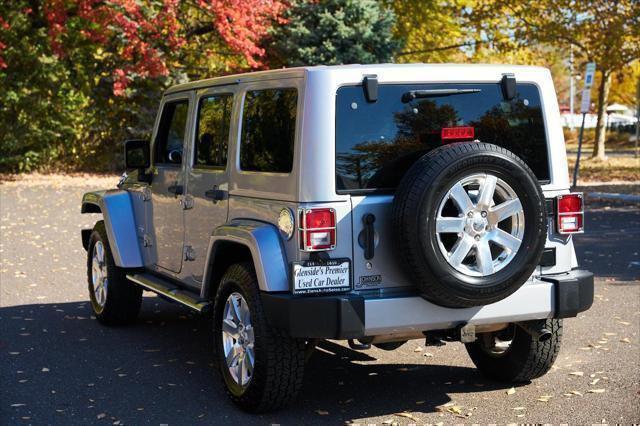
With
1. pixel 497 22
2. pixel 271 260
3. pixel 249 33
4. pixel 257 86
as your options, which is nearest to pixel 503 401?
pixel 271 260

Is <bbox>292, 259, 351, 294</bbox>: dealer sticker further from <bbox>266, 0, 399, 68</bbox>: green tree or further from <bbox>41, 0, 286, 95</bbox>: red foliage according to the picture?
<bbox>266, 0, 399, 68</bbox>: green tree

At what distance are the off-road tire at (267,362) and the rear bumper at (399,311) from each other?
0.15 m

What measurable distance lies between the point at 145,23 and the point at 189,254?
16411 mm

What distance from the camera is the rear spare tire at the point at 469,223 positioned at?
15.9ft

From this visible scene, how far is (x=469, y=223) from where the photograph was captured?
16.3ft

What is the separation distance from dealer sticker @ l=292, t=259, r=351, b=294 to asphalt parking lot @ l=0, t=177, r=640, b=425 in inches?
32.6

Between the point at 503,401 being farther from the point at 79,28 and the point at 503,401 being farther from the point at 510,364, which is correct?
the point at 79,28

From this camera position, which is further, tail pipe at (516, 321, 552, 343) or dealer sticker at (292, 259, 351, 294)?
tail pipe at (516, 321, 552, 343)

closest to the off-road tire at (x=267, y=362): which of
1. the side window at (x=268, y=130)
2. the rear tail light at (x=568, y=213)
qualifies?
the side window at (x=268, y=130)

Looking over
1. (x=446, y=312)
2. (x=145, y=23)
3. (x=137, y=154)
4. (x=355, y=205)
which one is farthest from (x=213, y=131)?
(x=145, y=23)

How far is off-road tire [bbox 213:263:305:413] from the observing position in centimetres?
513

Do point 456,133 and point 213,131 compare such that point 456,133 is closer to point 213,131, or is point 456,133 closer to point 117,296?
point 213,131

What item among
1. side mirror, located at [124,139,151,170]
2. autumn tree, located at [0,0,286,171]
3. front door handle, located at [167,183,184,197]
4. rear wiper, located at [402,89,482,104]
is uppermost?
autumn tree, located at [0,0,286,171]

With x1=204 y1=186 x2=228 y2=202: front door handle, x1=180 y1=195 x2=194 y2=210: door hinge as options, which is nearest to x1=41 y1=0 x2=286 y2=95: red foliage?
x1=180 y1=195 x2=194 y2=210: door hinge
